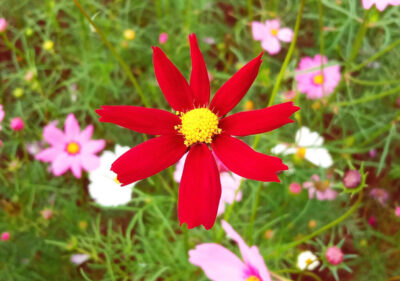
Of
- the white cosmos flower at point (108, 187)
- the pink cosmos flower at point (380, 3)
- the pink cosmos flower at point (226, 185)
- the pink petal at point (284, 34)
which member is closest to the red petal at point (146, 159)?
the pink cosmos flower at point (226, 185)

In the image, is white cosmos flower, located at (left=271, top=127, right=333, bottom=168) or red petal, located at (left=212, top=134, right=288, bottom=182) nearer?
red petal, located at (left=212, top=134, right=288, bottom=182)

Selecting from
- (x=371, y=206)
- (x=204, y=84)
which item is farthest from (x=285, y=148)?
(x=371, y=206)


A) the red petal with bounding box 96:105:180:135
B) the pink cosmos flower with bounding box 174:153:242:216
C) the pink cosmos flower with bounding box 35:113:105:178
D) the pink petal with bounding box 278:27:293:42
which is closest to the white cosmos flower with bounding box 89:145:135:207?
the pink cosmos flower with bounding box 35:113:105:178

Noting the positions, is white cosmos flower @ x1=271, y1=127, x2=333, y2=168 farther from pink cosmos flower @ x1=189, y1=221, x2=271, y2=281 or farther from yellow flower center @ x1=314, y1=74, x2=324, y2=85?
pink cosmos flower @ x1=189, y1=221, x2=271, y2=281

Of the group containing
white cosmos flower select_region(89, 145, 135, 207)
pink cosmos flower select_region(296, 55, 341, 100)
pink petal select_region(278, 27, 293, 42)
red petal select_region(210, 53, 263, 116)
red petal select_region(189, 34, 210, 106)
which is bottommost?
red petal select_region(210, 53, 263, 116)

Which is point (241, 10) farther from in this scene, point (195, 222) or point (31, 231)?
point (195, 222)

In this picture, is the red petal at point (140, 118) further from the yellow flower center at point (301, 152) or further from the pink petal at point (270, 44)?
the pink petal at point (270, 44)

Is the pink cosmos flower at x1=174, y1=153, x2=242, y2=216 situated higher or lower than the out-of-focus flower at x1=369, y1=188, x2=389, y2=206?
lower
